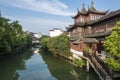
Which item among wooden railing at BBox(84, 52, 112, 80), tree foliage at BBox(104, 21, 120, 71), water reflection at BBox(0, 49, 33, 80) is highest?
tree foliage at BBox(104, 21, 120, 71)

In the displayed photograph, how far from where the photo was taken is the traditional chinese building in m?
24.4

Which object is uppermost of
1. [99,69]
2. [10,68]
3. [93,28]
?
[93,28]

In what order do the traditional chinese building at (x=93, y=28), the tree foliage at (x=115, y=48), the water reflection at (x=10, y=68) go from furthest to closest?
the traditional chinese building at (x=93, y=28) < the water reflection at (x=10, y=68) < the tree foliage at (x=115, y=48)

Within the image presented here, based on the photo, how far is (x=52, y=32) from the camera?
319ft

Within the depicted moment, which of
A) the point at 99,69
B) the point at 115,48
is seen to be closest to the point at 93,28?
the point at 99,69

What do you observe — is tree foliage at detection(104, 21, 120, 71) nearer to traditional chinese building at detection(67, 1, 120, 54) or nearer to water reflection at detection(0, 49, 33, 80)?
traditional chinese building at detection(67, 1, 120, 54)

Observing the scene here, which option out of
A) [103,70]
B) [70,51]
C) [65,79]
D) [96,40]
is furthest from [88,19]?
[103,70]

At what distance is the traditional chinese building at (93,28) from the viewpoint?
24.4m

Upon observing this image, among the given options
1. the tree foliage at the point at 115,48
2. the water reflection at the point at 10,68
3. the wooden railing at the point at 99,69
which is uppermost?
the tree foliage at the point at 115,48

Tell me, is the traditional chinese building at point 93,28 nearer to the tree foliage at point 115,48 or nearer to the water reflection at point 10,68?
the tree foliage at point 115,48

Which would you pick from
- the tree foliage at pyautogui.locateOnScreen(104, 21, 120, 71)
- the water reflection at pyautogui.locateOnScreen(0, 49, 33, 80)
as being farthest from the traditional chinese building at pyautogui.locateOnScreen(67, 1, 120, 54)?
the water reflection at pyautogui.locateOnScreen(0, 49, 33, 80)

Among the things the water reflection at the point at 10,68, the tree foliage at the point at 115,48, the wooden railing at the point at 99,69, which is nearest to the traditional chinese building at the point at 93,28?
the wooden railing at the point at 99,69

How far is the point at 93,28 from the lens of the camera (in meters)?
31.7

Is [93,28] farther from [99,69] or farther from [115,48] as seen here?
[115,48]
